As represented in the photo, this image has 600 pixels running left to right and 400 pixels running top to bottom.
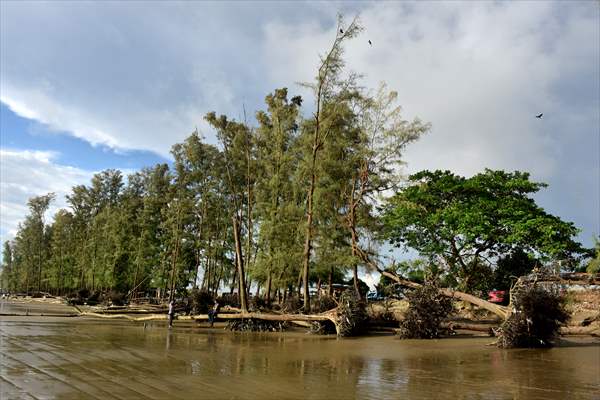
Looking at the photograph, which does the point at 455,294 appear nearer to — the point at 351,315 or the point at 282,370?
the point at 351,315

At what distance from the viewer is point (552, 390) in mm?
8305

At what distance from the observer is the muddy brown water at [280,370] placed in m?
7.58

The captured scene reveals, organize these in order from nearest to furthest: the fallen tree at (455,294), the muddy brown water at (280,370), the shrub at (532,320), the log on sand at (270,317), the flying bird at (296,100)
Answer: the muddy brown water at (280,370) → the shrub at (532,320) → the fallen tree at (455,294) → the log on sand at (270,317) → the flying bird at (296,100)

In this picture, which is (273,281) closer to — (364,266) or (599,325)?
(364,266)

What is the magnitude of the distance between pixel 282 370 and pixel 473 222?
59.6 feet

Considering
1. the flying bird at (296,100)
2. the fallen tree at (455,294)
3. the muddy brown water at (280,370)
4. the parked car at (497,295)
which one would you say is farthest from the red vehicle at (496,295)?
the flying bird at (296,100)

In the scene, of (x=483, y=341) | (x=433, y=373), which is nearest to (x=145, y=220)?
(x=483, y=341)

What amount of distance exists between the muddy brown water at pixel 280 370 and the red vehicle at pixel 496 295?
10158 mm

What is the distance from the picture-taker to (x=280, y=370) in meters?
10.0

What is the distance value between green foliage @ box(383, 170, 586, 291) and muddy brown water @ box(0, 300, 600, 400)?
31.9 feet

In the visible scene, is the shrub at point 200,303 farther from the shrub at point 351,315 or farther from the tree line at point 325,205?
the shrub at point 351,315

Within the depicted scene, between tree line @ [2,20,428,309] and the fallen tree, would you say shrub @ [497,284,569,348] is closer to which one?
the fallen tree

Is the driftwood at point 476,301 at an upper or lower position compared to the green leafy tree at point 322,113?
lower

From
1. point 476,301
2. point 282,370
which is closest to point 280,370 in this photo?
point 282,370
